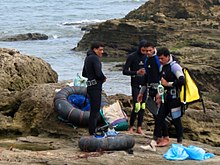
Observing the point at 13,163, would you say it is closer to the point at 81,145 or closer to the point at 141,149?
the point at 81,145

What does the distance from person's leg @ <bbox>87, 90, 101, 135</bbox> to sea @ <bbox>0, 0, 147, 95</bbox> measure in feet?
34.1

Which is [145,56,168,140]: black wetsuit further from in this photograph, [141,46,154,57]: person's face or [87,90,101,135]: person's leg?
[87,90,101,135]: person's leg

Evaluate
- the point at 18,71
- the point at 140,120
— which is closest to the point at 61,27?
the point at 18,71

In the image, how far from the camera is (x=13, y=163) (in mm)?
8406

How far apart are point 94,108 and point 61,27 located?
142ft

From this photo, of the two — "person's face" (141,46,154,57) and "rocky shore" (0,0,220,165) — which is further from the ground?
"person's face" (141,46,154,57)

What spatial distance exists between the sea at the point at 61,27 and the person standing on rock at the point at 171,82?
11.0 metres

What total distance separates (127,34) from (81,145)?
2431 centimetres

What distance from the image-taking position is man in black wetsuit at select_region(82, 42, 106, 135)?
966 cm

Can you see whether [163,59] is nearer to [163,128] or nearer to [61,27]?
[163,128]

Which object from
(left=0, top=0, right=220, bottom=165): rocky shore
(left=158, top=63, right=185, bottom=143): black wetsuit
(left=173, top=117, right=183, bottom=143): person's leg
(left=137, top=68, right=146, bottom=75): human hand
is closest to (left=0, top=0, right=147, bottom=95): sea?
(left=0, top=0, right=220, bottom=165): rocky shore

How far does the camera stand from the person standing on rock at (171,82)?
30.0 ft

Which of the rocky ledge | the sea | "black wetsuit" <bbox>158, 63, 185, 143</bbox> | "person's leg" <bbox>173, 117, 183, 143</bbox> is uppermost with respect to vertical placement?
"black wetsuit" <bbox>158, 63, 185, 143</bbox>

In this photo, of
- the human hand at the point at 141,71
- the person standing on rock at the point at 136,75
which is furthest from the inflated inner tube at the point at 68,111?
the human hand at the point at 141,71
